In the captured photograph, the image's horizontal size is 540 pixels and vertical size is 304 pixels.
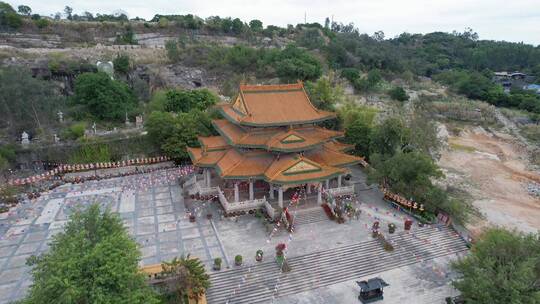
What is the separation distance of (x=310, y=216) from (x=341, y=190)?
4163mm

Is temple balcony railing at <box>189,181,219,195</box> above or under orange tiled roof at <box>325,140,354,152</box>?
under

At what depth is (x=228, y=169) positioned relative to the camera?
25109 millimetres

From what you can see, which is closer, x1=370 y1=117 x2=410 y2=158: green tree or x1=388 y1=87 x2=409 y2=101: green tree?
x1=370 y1=117 x2=410 y2=158: green tree

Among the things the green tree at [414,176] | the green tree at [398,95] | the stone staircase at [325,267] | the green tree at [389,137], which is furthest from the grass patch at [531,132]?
the stone staircase at [325,267]

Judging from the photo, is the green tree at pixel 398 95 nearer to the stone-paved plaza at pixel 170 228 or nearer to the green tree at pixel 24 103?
the stone-paved plaza at pixel 170 228

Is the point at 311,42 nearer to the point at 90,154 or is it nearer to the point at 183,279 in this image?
the point at 90,154

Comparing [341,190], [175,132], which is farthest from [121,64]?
[341,190]

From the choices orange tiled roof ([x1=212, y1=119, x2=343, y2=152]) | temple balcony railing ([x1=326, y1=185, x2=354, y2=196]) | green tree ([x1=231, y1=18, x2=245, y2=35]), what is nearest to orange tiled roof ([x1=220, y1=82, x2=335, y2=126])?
orange tiled roof ([x1=212, y1=119, x2=343, y2=152])

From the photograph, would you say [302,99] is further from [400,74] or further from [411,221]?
[400,74]

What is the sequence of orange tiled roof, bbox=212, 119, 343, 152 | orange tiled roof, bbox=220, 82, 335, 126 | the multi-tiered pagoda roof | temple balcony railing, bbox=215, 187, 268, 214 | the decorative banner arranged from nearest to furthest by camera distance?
the multi-tiered pagoda roof < orange tiled roof, bbox=212, 119, 343, 152 < temple balcony railing, bbox=215, 187, 268, 214 < orange tiled roof, bbox=220, 82, 335, 126 < the decorative banner

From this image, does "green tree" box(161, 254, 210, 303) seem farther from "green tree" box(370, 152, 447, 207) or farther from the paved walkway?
"green tree" box(370, 152, 447, 207)

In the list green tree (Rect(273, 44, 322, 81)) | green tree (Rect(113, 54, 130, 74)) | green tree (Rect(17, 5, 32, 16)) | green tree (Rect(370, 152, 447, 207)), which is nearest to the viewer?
green tree (Rect(370, 152, 447, 207))

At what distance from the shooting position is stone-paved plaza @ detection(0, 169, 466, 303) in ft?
69.4

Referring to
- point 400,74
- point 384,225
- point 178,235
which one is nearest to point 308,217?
point 384,225
